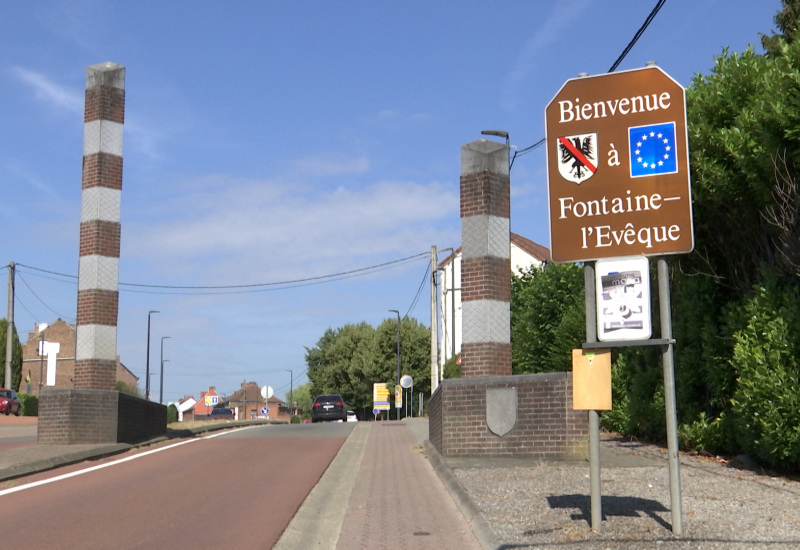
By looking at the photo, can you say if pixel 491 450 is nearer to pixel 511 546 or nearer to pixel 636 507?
pixel 636 507

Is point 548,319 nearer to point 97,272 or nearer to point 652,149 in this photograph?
point 97,272

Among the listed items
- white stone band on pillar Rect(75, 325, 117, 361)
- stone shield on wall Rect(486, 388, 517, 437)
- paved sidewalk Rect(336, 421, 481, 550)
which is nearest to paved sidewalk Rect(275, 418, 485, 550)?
paved sidewalk Rect(336, 421, 481, 550)

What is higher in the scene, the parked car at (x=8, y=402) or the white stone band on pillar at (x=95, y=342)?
the white stone band on pillar at (x=95, y=342)

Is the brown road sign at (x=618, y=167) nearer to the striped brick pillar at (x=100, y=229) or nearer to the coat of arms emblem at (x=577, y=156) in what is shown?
the coat of arms emblem at (x=577, y=156)

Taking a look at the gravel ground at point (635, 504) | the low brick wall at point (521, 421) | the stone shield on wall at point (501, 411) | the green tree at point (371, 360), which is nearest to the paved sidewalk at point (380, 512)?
the gravel ground at point (635, 504)

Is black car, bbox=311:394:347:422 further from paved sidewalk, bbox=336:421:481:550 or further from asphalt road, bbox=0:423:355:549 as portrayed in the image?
paved sidewalk, bbox=336:421:481:550

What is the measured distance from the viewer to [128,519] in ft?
29.4

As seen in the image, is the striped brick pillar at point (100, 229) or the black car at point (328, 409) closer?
the striped brick pillar at point (100, 229)

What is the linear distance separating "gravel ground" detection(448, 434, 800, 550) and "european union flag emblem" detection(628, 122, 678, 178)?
10.2 ft

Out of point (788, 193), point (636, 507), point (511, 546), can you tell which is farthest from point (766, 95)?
point (511, 546)

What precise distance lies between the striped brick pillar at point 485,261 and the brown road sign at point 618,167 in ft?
22.1

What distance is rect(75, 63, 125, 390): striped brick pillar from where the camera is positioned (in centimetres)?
1864

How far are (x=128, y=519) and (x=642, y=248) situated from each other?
570 centimetres

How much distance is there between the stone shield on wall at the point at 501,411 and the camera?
46.1 feet
